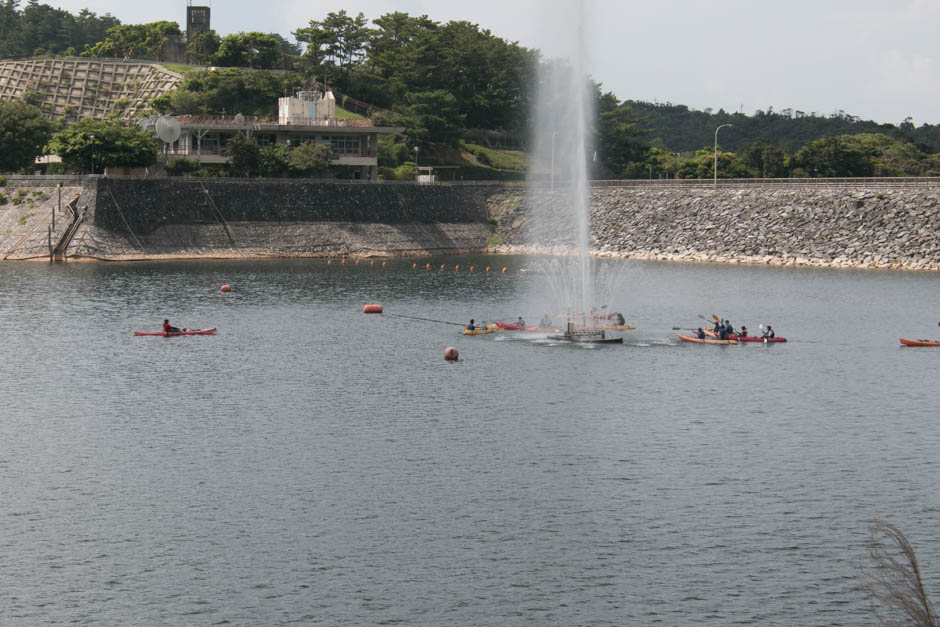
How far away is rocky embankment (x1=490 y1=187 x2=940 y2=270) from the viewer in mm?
126250

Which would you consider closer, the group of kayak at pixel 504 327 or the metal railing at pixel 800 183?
the group of kayak at pixel 504 327

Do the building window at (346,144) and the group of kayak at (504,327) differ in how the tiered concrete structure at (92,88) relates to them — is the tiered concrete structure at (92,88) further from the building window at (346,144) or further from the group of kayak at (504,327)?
the group of kayak at (504,327)

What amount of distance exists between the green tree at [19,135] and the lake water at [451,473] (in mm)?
69361

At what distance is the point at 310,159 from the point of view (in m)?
152

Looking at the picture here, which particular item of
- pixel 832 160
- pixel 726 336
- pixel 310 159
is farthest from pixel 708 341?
pixel 832 160

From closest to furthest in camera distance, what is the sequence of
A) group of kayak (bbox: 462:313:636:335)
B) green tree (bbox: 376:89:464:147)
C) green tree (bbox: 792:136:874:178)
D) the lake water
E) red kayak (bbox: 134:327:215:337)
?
the lake water
red kayak (bbox: 134:327:215:337)
group of kayak (bbox: 462:313:636:335)
green tree (bbox: 376:89:464:147)
green tree (bbox: 792:136:874:178)

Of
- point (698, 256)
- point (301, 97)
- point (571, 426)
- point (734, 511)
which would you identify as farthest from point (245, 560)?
point (301, 97)

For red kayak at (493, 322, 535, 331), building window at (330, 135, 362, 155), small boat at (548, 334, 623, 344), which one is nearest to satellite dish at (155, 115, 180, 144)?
building window at (330, 135, 362, 155)

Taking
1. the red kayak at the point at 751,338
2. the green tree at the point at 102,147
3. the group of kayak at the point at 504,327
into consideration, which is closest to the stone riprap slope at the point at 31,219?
the green tree at the point at 102,147

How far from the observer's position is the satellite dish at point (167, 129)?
146250mm

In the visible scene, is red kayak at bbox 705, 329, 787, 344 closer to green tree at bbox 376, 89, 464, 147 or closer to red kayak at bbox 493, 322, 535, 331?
red kayak at bbox 493, 322, 535, 331

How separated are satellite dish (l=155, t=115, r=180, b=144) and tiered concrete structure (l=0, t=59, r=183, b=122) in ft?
143

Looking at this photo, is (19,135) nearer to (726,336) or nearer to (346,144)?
(346,144)

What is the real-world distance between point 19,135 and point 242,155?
30.0 meters
